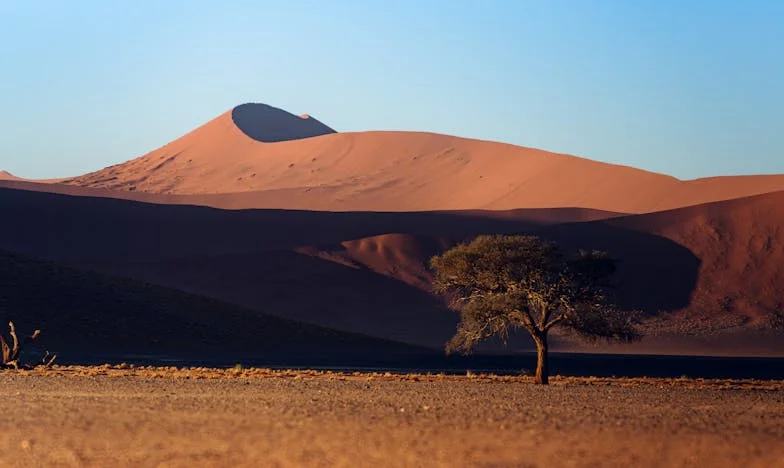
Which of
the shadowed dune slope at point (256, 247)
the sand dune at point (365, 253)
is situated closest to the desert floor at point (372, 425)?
the sand dune at point (365, 253)

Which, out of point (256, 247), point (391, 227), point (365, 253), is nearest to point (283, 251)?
point (365, 253)

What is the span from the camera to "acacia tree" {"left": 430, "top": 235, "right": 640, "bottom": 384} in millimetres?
36062

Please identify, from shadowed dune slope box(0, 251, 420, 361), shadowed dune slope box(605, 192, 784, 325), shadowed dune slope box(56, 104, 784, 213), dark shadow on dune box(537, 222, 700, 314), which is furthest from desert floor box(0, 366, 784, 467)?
shadowed dune slope box(56, 104, 784, 213)

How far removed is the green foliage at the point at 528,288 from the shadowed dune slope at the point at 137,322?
1756cm

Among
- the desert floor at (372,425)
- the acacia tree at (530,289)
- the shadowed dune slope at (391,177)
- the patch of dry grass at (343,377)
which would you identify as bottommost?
the patch of dry grass at (343,377)

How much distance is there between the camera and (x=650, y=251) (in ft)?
301

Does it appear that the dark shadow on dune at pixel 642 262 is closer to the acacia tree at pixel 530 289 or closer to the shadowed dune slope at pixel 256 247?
the shadowed dune slope at pixel 256 247

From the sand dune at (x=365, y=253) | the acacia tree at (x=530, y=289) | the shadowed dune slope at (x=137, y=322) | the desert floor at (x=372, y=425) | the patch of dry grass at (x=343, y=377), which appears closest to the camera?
the desert floor at (x=372, y=425)

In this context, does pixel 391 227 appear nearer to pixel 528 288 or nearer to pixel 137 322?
pixel 137 322

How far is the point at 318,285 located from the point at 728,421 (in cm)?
6825

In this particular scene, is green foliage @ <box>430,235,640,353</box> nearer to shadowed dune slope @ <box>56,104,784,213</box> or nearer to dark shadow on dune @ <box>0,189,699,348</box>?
dark shadow on dune @ <box>0,189,699,348</box>

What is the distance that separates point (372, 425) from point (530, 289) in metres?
19.0

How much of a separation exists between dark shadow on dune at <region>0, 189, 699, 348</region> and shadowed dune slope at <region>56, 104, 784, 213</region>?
22354 millimetres

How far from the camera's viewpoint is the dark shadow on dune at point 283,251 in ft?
272
